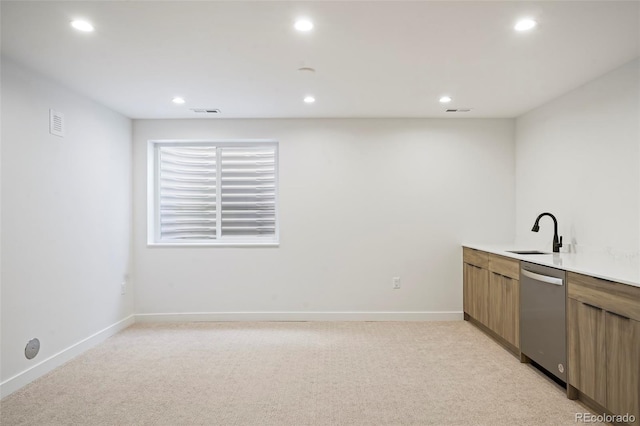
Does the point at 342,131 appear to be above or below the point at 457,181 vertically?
above

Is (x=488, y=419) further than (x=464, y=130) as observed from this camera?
No

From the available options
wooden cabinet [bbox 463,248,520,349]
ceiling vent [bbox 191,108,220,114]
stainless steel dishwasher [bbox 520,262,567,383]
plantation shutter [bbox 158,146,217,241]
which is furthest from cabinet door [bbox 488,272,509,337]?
ceiling vent [bbox 191,108,220,114]

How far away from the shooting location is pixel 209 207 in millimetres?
4871

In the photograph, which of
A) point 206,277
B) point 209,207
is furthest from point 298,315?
point 209,207

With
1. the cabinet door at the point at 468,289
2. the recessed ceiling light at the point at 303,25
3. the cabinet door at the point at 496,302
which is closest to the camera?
the recessed ceiling light at the point at 303,25

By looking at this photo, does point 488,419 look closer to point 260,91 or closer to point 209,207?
point 260,91

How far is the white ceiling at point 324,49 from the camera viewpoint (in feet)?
7.07

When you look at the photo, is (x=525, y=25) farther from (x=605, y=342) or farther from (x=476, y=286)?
(x=476, y=286)

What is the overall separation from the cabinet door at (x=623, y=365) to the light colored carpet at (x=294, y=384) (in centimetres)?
33

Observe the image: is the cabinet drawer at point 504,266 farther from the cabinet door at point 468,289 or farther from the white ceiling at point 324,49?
the white ceiling at point 324,49

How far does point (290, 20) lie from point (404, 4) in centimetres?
65

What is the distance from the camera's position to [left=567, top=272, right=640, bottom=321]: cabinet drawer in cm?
206

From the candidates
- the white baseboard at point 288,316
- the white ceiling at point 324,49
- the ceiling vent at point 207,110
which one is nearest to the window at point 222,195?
the ceiling vent at point 207,110

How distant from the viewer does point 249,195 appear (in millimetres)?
4855
